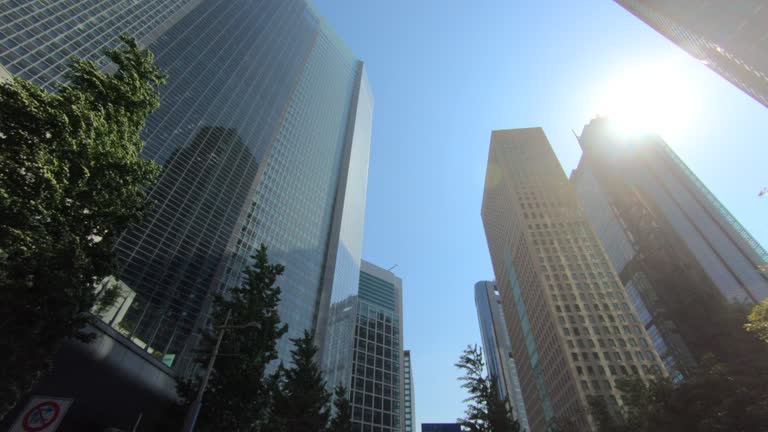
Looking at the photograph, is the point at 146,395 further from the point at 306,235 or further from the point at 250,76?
the point at 250,76

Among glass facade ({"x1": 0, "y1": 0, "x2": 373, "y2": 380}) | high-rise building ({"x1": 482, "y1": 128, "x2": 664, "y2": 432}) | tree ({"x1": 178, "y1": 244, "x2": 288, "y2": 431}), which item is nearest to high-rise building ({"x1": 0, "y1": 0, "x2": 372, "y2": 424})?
glass facade ({"x1": 0, "y1": 0, "x2": 373, "y2": 380})

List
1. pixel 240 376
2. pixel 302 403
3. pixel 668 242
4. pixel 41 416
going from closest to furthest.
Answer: pixel 41 416 < pixel 240 376 < pixel 302 403 < pixel 668 242

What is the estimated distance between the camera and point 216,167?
2576 inches

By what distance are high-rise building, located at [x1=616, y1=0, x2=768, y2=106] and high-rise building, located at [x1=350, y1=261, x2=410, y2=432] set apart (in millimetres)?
94302

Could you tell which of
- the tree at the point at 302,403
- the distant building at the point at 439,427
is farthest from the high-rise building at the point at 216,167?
the distant building at the point at 439,427

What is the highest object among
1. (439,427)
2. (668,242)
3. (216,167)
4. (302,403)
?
(668,242)

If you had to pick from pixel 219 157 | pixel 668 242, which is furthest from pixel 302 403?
pixel 668 242

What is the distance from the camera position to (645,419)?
29.6 metres

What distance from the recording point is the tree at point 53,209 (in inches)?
414

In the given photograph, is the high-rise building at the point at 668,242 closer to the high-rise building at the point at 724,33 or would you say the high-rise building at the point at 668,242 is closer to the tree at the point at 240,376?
the high-rise building at the point at 724,33

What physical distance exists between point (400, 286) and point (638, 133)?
108m

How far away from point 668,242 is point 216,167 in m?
135

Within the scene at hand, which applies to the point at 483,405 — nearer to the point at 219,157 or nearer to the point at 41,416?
the point at 41,416

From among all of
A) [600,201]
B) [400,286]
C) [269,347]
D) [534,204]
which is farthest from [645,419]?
[600,201]
